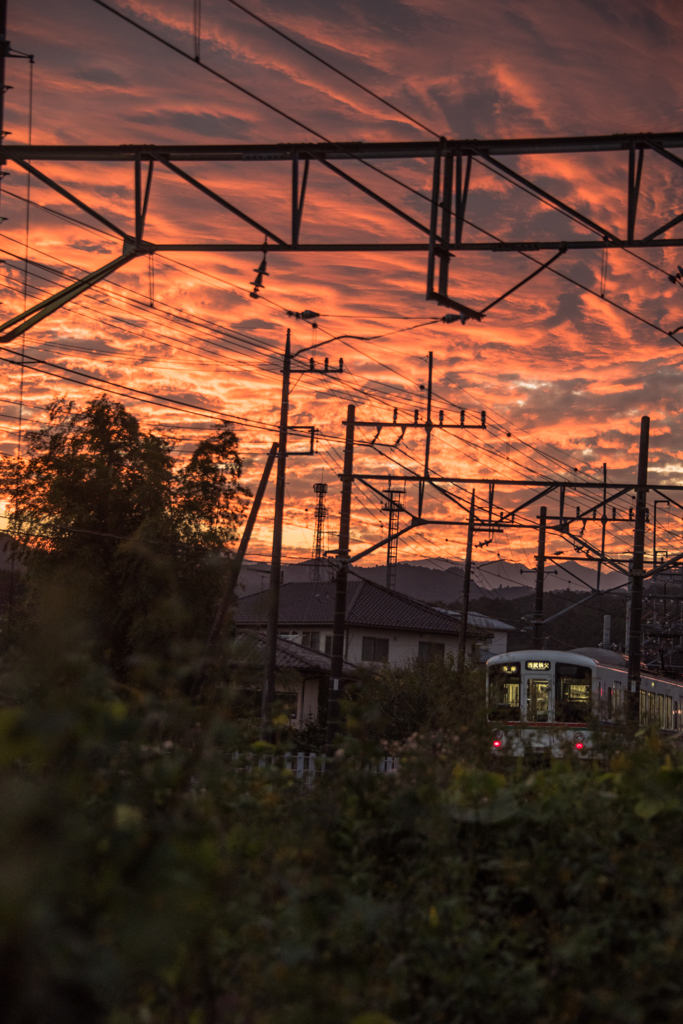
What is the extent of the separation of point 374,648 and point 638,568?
109 feet

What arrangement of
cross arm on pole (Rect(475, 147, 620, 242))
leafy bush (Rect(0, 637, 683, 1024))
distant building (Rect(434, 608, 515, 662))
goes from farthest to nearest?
distant building (Rect(434, 608, 515, 662)) → cross arm on pole (Rect(475, 147, 620, 242)) → leafy bush (Rect(0, 637, 683, 1024))

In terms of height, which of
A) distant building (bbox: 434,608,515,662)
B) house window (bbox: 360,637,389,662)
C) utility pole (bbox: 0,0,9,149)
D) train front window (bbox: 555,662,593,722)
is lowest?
train front window (bbox: 555,662,593,722)

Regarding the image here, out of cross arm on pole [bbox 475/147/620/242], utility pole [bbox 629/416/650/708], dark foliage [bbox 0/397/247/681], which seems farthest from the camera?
dark foliage [bbox 0/397/247/681]

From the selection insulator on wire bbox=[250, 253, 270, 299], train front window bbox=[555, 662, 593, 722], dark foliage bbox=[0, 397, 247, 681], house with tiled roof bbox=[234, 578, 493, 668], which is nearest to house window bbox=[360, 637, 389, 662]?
house with tiled roof bbox=[234, 578, 493, 668]

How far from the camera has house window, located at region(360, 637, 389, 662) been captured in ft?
210

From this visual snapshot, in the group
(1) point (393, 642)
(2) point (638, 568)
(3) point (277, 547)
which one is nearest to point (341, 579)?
(3) point (277, 547)

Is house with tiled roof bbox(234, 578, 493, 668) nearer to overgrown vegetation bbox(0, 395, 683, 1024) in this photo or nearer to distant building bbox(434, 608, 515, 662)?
distant building bbox(434, 608, 515, 662)

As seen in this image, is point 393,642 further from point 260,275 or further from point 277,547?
point 260,275

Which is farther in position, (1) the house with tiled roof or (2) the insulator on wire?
(1) the house with tiled roof

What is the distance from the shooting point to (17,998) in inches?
94.5

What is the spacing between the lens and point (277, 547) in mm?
30344

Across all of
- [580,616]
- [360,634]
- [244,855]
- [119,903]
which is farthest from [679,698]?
[580,616]

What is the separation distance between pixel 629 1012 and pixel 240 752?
4.94m

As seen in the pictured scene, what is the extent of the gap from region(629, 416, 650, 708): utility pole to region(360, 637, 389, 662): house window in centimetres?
3170
